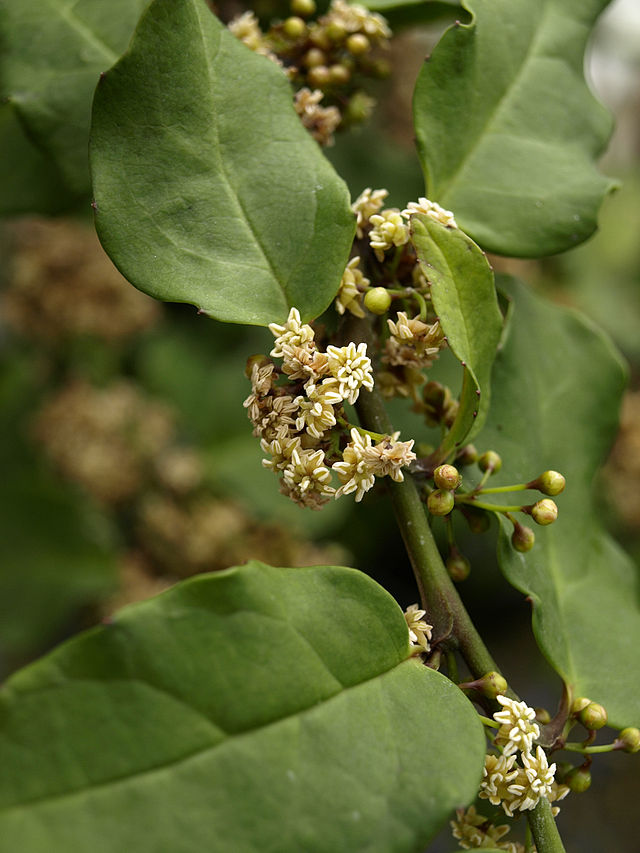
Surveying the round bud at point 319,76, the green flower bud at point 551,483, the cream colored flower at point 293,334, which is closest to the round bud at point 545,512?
the green flower bud at point 551,483

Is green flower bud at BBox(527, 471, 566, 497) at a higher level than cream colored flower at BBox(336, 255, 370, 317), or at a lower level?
lower

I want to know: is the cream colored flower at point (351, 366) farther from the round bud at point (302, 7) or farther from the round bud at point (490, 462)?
the round bud at point (302, 7)

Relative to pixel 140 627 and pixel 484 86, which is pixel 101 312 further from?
pixel 140 627

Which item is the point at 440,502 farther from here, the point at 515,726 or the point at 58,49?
the point at 58,49

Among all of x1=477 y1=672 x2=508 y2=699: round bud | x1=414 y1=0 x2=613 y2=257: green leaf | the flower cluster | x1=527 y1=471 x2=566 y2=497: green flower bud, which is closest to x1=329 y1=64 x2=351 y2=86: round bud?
x1=414 y1=0 x2=613 y2=257: green leaf

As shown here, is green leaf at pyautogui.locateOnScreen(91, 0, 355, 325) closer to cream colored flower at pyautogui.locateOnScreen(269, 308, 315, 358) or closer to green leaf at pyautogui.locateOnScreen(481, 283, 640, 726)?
cream colored flower at pyautogui.locateOnScreen(269, 308, 315, 358)

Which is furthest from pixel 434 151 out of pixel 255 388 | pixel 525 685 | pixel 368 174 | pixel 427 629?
pixel 525 685
